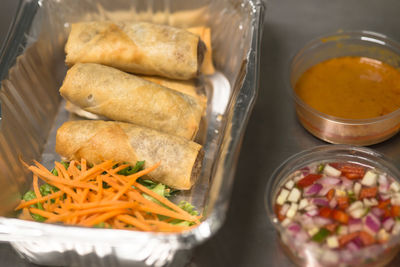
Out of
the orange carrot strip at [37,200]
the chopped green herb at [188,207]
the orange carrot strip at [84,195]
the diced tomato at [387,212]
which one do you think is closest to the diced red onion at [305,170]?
the diced tomato at [387,212]

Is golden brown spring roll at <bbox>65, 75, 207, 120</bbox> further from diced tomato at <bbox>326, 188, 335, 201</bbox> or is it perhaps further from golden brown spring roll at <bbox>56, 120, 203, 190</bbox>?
diced tomato at <bbox>326, 188, 335, 201</bbox>

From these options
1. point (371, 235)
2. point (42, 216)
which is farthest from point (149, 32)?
point (371, 235)

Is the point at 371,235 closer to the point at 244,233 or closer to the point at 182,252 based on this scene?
the point at 244,233

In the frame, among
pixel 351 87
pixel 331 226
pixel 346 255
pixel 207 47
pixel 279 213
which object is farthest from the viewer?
pixel 207 47

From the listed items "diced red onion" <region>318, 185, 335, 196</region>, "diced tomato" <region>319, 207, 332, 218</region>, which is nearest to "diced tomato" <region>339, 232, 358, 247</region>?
"diced tomato" <region>319, 207, 332, 218</region>

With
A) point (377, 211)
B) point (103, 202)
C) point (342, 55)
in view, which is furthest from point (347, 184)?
point (103, 202)

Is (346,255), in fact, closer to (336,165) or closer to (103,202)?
(336,165)

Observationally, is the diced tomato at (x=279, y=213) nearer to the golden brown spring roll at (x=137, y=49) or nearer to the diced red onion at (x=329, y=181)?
the diced red onion at (x=329, y=181)
